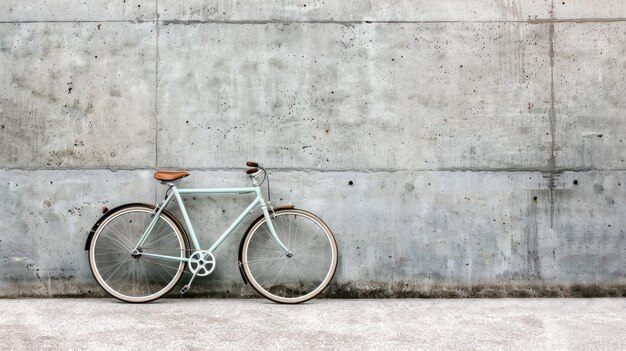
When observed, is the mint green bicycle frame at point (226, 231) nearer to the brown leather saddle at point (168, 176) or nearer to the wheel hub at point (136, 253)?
the wheel hub at point (136, 253)

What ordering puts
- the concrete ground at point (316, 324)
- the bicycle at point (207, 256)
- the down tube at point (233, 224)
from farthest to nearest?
the bicycle at point (207, 256) < the down tube at point (233, 224) < the concrete ground at point (316, 324)

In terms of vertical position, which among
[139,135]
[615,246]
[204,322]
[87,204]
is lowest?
[204,322]

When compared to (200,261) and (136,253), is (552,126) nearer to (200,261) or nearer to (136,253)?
(200,261)

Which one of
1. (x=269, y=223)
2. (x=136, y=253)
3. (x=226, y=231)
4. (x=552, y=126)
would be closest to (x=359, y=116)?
(x=269, y=223)

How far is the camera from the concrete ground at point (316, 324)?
452cm

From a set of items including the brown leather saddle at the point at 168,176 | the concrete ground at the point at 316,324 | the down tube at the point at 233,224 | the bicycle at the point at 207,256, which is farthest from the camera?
the bicycle at the point at 207,256

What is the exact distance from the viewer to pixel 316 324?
5008 mm

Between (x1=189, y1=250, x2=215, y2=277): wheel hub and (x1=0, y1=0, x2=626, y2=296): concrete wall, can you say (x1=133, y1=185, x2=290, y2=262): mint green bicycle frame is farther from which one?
(x1=0, y1=0, x2=626, y2=296): concrete wall

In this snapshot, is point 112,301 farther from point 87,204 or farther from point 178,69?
point 178,69

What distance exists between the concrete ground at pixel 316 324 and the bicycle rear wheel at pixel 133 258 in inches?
8.4

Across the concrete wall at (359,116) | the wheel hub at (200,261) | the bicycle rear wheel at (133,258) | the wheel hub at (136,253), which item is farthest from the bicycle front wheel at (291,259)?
the wheel hub at (136,253)

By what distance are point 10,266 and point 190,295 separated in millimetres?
1727

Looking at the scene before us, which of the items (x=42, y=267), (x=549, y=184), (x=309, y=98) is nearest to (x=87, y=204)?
(x=42, y=267)

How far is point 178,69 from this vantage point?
19.5 ft
